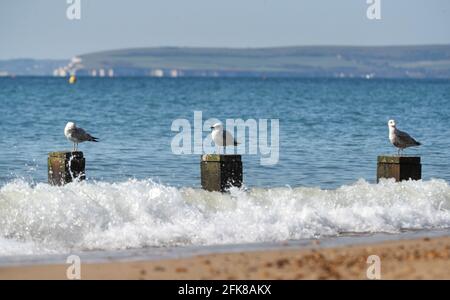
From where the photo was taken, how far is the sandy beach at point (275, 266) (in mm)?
11797

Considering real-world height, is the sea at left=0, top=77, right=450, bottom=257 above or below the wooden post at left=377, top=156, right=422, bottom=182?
below

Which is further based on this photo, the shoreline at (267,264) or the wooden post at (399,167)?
the wooden post at (399,167)

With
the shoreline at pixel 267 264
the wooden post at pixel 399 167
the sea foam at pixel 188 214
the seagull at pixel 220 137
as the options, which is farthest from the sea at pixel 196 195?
the shoreline at pixel 267 264

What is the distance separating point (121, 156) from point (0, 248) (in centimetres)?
1359

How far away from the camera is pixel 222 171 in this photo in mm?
16703

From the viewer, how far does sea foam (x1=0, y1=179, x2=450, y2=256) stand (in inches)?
585

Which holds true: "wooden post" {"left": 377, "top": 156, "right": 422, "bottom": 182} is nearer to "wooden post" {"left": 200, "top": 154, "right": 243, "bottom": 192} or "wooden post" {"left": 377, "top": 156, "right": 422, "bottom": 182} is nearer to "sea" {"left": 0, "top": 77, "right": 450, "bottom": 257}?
"sea" {"left": 0, "top": 77, "right": 450, "bottom": 257}

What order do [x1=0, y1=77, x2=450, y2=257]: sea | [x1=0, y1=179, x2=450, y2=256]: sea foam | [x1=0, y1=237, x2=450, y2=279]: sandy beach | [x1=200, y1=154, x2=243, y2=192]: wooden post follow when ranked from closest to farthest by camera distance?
[x1=0, y1=237, x2=450, y2=279]: sandy beach, [x1=0, y1=179, x2=450, y2=256]: sea foam, [x1=0, y1=77, x2=450, y2=257]: sea, [x1=200, y1=154, x2=243, y2=192]: wooden post

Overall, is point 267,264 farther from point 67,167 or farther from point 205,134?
point 205,134

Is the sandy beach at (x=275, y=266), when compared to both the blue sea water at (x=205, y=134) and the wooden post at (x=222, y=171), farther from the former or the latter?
the blue sea water at (x=205, y=134)

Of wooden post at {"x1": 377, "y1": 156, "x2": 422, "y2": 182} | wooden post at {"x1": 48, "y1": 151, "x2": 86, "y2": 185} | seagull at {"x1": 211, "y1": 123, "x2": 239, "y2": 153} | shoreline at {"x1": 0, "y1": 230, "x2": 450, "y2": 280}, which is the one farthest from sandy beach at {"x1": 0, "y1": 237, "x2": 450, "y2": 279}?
seagull at {"x1": 211, "y1": 123, "x2": 239, "y2": 153}

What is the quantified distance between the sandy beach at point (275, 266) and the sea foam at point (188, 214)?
1608 millimetres
